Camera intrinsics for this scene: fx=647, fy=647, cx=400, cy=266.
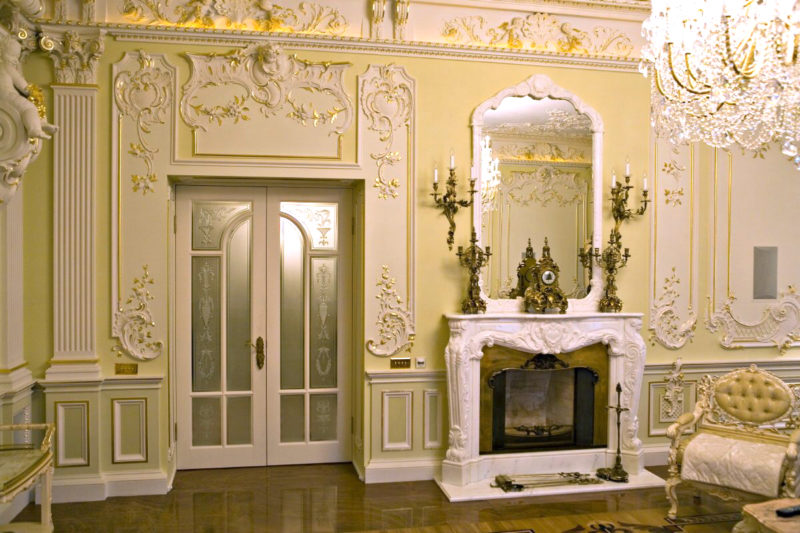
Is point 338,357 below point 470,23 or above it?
below

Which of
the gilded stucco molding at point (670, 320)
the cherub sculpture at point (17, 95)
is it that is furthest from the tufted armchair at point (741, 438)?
the cherub sculpture at point (17, 95)

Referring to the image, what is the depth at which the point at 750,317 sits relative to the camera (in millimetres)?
5141

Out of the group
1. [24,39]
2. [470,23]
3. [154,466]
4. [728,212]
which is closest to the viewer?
[24,39]

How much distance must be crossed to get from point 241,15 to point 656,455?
4454mm

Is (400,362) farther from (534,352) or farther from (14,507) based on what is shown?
(14,507)

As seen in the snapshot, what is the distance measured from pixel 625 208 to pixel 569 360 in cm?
123

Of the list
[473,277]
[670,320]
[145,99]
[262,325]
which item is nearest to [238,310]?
[262,325]

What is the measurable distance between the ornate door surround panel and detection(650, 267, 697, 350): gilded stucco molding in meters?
0.28

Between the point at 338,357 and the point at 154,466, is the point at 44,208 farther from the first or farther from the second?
the point at 338,357

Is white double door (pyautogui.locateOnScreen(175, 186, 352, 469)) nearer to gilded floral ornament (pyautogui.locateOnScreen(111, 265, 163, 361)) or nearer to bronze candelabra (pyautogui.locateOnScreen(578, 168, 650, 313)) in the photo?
gilded floral ornament (pyautogui.locateOnScreen(111, 265, 163, 361))

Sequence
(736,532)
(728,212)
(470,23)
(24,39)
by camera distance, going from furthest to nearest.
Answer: (728,212), (470,23), (24,39), (736,532)

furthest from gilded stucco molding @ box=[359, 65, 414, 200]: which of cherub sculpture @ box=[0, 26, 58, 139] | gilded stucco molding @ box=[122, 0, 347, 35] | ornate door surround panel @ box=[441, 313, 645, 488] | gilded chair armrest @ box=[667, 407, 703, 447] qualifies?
gilded chair armrest @ box=[667, 407, 703, 447]

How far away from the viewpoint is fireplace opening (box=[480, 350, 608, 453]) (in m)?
4.68

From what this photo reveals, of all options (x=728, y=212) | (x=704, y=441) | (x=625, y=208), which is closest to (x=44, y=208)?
(x=625, y=208)
